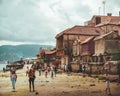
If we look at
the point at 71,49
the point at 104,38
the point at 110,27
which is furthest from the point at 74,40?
the point at 104,38

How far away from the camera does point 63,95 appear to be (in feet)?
75.0

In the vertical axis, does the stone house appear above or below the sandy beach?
above

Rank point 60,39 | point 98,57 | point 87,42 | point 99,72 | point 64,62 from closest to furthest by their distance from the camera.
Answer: point 99,72 < point 98,57 < point 87,42 < point 64,62 < point 60,39

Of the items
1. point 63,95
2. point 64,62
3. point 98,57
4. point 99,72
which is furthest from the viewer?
point 64,62

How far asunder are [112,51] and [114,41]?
1710 mm

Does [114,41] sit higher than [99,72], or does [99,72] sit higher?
[114,41]

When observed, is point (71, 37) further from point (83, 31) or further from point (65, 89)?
point (65, 89)

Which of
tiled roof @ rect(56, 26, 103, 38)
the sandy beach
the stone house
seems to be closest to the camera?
the sandy beach

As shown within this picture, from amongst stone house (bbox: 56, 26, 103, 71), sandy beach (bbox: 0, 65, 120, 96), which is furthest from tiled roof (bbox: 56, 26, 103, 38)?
sandy beach (bbox: 0, 65, 120, 96)

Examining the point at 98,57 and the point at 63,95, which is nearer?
the point at 63,95

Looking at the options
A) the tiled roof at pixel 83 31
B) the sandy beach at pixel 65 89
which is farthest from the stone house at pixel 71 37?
the sandy beach at pixel 65 89

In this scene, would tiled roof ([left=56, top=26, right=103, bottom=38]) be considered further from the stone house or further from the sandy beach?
the sandy beach

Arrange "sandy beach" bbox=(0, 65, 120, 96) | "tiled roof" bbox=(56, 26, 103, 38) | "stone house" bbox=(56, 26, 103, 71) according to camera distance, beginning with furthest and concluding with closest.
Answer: "tiled roof" bbox=(56, 26, 103, 38) → "stone house" bbox=(56, 26, 103, 71) → "sandy beach" bbox=(0, 65, 120, 96)

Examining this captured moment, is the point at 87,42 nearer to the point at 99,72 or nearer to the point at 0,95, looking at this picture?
the point at 99,72
